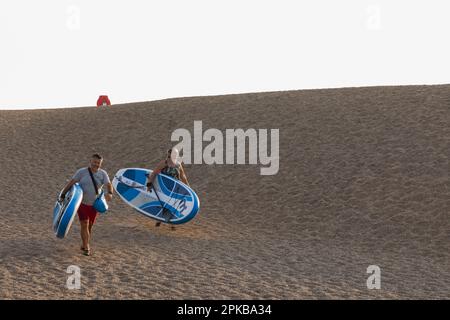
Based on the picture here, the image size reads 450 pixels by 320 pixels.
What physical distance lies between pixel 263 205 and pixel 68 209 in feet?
24.1

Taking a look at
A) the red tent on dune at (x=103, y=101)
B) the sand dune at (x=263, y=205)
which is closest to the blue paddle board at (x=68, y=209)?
the sand dune at (x=263, y=205)

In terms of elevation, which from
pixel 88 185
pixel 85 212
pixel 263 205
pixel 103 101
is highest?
pixel 103 101

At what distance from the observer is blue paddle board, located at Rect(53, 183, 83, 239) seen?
10.3 meters

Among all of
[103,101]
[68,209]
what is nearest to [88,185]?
[68,209]

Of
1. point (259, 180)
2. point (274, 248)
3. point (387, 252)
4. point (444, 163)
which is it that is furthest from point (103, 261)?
point (444, 163)

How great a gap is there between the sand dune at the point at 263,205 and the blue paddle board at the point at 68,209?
0.51 meters

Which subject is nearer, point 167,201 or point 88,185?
point 88,185

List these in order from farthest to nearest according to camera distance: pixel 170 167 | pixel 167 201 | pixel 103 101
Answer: pixel 103 101
pixel 167 201
pixel 170 167

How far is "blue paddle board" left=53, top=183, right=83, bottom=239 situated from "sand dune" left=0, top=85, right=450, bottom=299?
515mm

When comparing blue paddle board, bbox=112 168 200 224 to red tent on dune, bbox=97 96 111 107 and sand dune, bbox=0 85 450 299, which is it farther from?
red tent on dune, bbox=97 96 111 107

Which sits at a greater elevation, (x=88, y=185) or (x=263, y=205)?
(x=263, y=205)

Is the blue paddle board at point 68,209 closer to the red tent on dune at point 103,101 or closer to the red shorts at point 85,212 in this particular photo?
the red shorts at point 85,212

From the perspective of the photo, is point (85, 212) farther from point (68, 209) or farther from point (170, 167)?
point (170, 167)

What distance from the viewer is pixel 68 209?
10461mm
